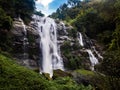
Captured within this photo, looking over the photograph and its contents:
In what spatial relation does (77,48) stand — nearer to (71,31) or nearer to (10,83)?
(71,31)

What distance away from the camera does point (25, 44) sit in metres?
26.2

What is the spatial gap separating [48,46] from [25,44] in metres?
2.99

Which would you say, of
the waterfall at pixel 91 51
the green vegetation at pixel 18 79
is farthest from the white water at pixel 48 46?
the green vegetation at pixel 18 79

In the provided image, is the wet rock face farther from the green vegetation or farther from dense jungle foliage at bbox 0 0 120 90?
the green vegetation

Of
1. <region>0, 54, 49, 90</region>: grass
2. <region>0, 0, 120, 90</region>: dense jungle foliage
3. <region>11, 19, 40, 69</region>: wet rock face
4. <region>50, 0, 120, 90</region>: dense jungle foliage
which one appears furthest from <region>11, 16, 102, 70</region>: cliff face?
<region>0, 54, 49, 90</region>: grass

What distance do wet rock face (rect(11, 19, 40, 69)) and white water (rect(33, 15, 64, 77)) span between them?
87 cm

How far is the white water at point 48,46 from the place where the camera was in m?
26.5

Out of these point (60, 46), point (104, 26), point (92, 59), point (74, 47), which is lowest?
point (92, 59)

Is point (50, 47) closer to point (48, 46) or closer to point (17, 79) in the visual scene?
point (48, 46)

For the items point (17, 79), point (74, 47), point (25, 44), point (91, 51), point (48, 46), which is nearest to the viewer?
point (17, 79)

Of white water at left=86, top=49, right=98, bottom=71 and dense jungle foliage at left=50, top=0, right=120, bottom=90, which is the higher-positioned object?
dense jungle foliage at left=50, top=0, right=120, bottom=90

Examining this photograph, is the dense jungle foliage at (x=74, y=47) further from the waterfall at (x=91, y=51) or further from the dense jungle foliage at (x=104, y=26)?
the waterfall at (x=91, y=51)

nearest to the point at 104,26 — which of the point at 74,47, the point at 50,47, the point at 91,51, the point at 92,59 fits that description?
the point at 91,51

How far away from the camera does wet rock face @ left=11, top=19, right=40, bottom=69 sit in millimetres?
25359
